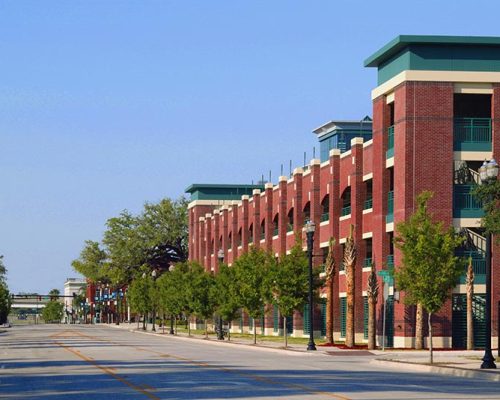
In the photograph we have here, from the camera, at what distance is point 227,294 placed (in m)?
79.2

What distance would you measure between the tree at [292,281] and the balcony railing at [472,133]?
1110cm

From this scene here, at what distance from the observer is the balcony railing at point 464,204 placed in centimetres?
6066

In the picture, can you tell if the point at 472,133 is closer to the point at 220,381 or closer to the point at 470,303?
the point at 470,303

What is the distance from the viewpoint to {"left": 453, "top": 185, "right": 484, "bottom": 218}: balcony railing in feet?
199

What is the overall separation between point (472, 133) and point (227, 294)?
24514 mm

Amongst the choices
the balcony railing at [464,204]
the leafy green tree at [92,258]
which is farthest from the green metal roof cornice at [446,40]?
the leafy green tree at [92,258]

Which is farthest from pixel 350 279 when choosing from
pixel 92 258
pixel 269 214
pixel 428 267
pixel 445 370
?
pixel 92 258

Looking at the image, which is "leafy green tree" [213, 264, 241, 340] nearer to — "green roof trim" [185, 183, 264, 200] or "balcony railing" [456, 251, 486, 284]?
"balcony railing" [456, 251, 486, 284]

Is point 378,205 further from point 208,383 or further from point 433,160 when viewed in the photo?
point 208,383

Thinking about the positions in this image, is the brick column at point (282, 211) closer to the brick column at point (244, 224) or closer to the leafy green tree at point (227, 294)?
the leafy green tree at point (227, 294)

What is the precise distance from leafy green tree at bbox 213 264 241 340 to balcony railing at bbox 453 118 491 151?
776 inches

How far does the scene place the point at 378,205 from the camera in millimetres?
64500

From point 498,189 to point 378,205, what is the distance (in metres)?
23.8

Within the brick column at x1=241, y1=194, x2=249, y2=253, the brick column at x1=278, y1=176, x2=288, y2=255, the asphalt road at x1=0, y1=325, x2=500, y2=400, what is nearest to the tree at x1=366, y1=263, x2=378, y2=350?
the asphalt road at x1=0, y1=325, x2=500, y2=400
